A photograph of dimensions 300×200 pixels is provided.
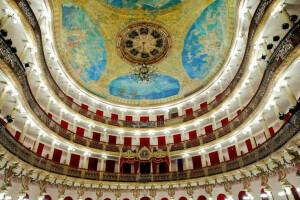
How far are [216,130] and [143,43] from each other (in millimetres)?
14090

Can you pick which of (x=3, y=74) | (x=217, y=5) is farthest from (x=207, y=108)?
(x=3, y=74)

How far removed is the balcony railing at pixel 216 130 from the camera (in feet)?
34.3

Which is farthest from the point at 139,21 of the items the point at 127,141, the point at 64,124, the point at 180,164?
the point at 180,164

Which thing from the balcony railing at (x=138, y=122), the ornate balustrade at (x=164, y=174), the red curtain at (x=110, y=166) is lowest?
the ornate balustrade at (x=164, y=174)

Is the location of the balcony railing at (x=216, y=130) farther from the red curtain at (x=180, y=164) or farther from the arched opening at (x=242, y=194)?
the arched opening at (x=242, y=194)

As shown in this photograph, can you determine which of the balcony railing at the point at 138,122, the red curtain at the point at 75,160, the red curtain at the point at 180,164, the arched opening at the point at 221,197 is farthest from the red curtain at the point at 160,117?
the arched opening at the point at 221,197

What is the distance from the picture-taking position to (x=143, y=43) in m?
24.8

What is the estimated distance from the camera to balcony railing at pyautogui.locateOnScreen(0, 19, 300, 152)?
10.5 metres

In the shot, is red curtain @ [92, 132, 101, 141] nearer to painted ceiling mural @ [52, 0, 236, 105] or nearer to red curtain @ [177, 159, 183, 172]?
painted ceiling mural @ [52, 0, 236, 105]

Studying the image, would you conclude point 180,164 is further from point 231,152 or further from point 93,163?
point 93,163

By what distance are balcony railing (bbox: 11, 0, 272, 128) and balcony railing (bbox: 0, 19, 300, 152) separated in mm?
3158

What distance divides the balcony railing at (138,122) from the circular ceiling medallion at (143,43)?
8.51 meters

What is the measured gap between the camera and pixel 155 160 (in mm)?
22547

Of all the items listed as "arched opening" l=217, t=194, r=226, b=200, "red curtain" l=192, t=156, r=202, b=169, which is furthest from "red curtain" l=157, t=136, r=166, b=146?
"arched opening" l=217, t=194, r=226, b=200
